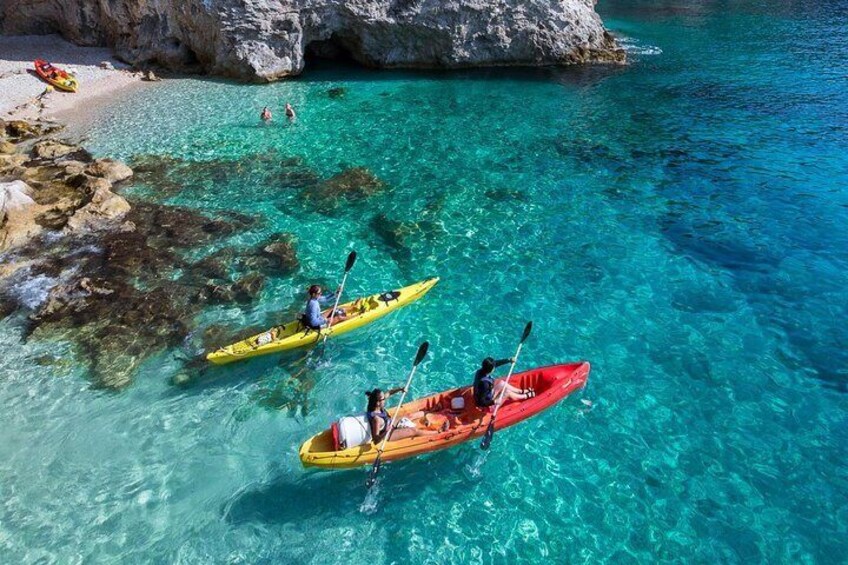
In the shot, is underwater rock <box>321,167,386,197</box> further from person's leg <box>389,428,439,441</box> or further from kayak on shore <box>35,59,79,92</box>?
kayak on shore <box>35,59,79,92</box>

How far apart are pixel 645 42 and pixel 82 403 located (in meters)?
41.1

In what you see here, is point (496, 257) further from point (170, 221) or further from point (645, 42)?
point (645, 42)

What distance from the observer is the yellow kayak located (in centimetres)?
1203

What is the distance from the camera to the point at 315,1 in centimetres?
2886

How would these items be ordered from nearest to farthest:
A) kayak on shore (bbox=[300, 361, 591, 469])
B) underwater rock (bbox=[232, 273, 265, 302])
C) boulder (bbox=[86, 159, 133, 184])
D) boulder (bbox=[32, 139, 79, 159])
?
kayak on shore (bbox=[300, 361, 591, 469])
underwater rock (bbox=[232, 273, 265, 302])
boulder (bbox=[86, 159, 133, 184])
boulder (bbox=[32, 139, 79, 159])

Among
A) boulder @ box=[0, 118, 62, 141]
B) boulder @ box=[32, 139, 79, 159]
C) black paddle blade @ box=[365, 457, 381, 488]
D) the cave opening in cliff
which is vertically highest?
the cave opening in cliff

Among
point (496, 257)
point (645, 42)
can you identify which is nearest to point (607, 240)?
point (496, 257)

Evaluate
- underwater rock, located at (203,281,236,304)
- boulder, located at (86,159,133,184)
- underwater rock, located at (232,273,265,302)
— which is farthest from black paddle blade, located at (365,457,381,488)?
boulder, located at (86,159,133,184)

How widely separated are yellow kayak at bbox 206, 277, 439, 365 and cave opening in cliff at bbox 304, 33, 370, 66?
78.2 ft

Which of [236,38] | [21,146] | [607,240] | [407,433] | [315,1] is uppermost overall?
[315,1]

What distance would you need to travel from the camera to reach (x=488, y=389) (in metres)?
10.1

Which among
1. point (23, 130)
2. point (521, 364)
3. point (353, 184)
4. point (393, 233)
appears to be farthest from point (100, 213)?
point (521, 364)

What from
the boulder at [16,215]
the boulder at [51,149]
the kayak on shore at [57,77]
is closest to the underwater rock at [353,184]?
the boulder at [16,215]

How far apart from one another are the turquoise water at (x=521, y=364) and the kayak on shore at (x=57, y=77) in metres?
6.16
